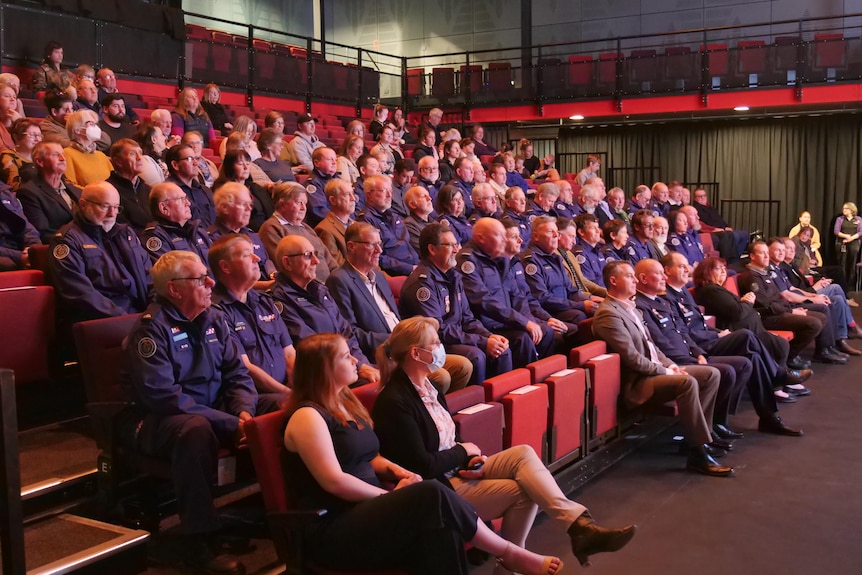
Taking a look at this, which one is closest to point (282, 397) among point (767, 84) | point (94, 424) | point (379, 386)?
point (379, 386)

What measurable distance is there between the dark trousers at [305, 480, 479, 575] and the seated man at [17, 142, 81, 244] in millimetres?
2450

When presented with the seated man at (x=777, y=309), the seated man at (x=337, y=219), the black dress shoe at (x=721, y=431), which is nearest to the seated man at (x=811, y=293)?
the seated man at (x=777, y=309)

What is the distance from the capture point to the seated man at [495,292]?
166 inches

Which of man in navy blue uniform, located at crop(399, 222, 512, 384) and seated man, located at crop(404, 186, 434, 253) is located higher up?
seated man, located at crop(404, 186, 434, 253)

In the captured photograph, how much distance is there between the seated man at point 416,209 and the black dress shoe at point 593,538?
8.99 ft

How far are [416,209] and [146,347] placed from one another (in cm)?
288

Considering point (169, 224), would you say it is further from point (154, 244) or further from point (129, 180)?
point (129, 180)

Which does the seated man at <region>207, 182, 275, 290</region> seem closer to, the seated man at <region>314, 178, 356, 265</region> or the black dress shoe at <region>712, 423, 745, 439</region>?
the seated man at <region>314, 178, 356, 265</region>

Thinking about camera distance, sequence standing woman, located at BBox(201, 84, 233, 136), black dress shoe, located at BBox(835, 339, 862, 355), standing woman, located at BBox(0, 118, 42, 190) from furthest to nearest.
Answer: standing woman, located at BBox(201, 84, 233, 136)
black dress shoe, located at BBox(835, 339, 862, 355)
standing woman, located at BBox(0, 118, 42, 190)

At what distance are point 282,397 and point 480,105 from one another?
32.0 ft

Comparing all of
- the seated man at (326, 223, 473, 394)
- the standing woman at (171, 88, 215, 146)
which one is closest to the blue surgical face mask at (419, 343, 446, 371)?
the seated man at (326, 223, 473, 394)

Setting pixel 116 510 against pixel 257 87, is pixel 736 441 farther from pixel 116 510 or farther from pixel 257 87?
pixel 257 87

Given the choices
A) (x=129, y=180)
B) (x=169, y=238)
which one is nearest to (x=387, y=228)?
(x=129, y=180)

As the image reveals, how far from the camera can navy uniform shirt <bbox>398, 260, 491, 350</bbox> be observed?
151 inches
